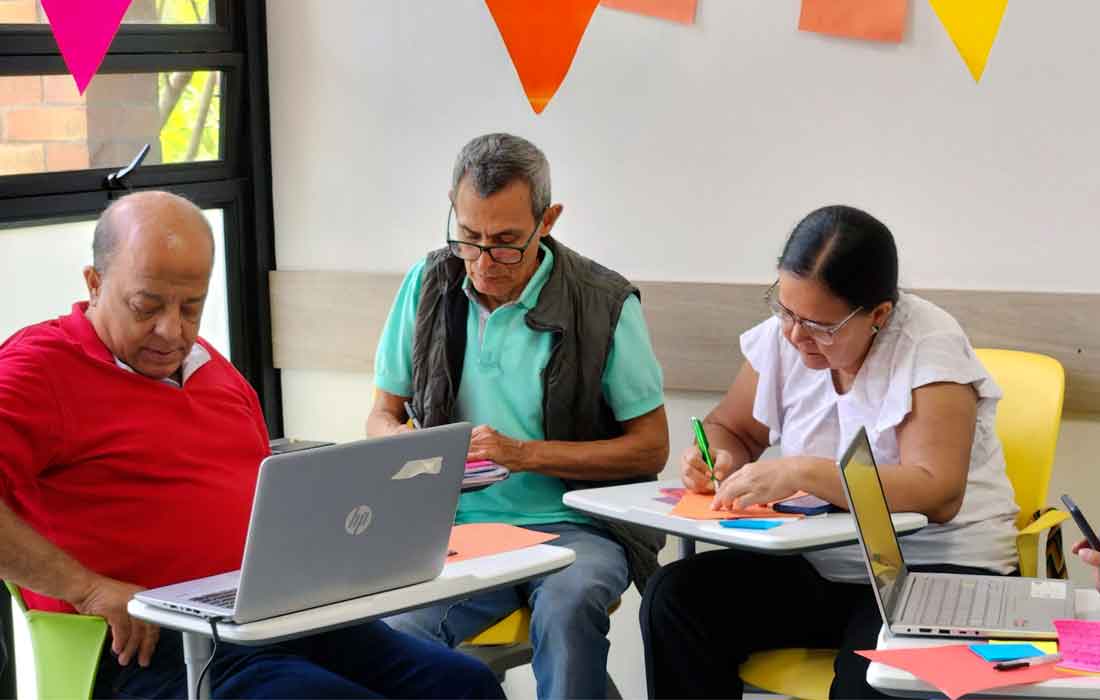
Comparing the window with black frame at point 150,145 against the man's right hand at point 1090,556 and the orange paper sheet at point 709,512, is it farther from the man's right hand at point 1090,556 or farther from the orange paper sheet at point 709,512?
the man's right hand at point 1090,556

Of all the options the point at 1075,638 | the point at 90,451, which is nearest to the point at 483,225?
the point at 90,451

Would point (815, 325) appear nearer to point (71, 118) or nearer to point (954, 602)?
point (954, 602)

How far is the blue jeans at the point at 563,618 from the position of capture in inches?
103

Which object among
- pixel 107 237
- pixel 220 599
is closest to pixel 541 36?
pixel 107 237

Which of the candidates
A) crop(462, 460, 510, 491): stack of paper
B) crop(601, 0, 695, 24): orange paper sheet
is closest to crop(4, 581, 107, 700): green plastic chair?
crop(462, 460, 510, 491): stack of paper

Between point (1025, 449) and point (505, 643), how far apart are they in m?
1.06

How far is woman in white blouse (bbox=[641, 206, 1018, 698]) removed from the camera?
2.55m

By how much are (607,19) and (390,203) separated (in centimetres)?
72

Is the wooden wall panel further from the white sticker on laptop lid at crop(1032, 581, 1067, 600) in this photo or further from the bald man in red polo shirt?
the bald man in red polo shirt

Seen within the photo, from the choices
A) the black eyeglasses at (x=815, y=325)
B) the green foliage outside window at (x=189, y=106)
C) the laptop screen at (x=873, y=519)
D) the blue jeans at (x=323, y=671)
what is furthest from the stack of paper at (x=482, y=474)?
the green foliage outside window at (x=189, y=106)

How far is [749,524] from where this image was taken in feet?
7.93

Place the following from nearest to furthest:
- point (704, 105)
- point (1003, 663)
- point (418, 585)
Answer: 1. point (1003, 663)
2. point (418, 585)
3. point (704, 105)

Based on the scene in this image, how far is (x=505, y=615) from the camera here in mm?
2771

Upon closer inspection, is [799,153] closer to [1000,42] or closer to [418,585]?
[1000,42]
